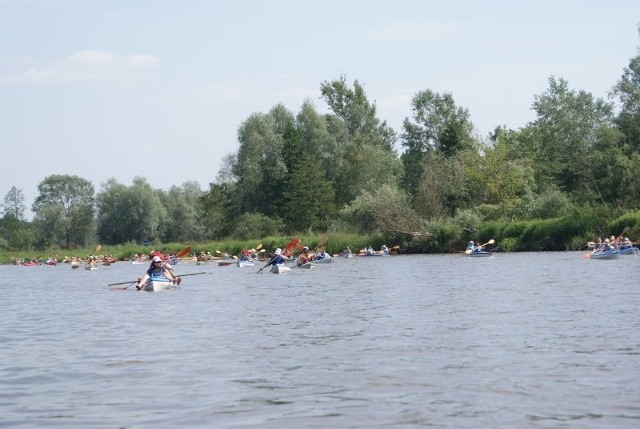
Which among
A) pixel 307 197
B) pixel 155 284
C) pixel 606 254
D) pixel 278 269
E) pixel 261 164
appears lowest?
pixel 155 284

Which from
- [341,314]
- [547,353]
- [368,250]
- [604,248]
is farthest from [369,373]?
[368,250]

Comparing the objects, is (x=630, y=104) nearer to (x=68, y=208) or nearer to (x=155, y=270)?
(x=155, y=270)

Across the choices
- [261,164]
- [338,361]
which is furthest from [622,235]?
[261,164]

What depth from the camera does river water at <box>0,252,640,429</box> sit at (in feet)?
30.8

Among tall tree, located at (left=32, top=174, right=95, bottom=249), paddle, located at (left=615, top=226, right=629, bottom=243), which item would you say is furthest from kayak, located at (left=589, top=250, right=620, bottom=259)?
tall tree, located at (left=32, top=174, right=95, bottom=249)

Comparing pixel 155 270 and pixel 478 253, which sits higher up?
pixel 478 253

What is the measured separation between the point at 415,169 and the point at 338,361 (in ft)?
227

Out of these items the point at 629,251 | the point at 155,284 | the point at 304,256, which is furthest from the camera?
the point at 304,256

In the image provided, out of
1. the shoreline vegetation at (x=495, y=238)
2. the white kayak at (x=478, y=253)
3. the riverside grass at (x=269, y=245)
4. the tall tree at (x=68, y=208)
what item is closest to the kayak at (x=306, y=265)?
the shoreline vegetation at (x=495, y=238)

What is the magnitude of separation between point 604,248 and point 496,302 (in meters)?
20.2

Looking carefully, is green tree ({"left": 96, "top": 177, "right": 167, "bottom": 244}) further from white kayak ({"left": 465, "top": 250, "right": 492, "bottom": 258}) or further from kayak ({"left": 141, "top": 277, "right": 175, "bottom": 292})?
kayak ({"left": 141, "top": 277, "right": 175, "bottom": 292})

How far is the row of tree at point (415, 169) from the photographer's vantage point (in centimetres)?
5781

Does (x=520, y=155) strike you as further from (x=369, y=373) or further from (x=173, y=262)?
(x=369, y=373)

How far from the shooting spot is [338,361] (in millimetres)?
12859
